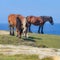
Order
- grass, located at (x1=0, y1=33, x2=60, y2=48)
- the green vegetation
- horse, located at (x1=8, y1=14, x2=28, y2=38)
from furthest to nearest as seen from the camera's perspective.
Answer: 1. horse, located at (x1=8, y1=14, x2=28, y2=38)
2. grass, located at (x1=0, y1=33, x2=60, y2=48)
3. the green vegetation

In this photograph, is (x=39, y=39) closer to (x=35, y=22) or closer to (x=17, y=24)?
(x=17, y=24)

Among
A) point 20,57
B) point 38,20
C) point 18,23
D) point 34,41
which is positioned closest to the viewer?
point 20,57

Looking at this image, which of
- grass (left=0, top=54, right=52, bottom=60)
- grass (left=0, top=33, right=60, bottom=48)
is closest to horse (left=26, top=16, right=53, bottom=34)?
grass (left=0, top=33, right=60, bottom=48)

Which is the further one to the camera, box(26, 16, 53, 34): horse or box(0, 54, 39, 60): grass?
box(26, 16, 53, 34): horse

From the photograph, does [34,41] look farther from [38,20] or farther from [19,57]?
[38,20]

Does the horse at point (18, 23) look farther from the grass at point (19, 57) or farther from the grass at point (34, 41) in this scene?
the grass at point (19, 57)

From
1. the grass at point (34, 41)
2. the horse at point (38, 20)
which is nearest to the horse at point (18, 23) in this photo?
the grass at point (34, 41)

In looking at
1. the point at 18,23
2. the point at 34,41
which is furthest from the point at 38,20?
the point at 34,41

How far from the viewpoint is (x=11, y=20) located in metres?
34.7

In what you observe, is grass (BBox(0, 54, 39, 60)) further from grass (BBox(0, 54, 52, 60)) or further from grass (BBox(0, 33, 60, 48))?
grass (BBox(0, 33, 60, 48))

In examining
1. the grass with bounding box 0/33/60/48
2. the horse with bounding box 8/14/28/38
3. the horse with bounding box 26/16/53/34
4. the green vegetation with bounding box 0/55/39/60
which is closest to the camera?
the green vegetation with bounding box 0/55/39/60

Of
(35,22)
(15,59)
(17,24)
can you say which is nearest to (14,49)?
(15,59)

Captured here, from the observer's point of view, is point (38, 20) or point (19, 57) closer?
point (19, 57)

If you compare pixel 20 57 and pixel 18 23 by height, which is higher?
pixel 18 23
